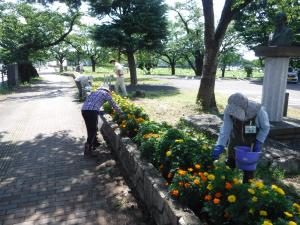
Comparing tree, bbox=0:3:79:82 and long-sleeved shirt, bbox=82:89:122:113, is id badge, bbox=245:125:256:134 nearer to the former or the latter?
long-sleeved shirt, bbox=82:89:122:113

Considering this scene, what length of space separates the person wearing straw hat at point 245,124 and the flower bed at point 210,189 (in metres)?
0.37

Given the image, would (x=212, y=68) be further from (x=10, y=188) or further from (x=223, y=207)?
(x=223, y=207)

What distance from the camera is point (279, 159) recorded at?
5945mm

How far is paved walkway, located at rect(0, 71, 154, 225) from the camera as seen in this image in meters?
4.41

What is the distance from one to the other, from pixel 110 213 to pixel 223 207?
6.51 ft

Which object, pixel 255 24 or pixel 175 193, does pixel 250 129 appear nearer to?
pixel 175 193

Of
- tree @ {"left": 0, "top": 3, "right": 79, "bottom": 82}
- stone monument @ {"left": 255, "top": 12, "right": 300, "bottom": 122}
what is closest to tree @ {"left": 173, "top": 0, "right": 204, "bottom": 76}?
tree @ {"left": 0, "top": 3, "right": 79, "bottom": 82}

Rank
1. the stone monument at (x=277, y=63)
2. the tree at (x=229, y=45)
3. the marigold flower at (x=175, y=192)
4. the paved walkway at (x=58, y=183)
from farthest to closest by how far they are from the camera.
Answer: the tree at (x=229, y=45)
the stone monument at (x=277, y=63)
the paved walkway at (x=58, y=183)
the marigold flower at (x=175, y=192)

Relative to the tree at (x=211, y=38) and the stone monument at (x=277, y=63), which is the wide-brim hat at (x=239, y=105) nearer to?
the stone monument at (x=277, y=63)

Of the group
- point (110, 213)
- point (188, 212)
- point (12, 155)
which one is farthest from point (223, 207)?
point (12, 155)

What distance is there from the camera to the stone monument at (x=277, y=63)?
311 inches

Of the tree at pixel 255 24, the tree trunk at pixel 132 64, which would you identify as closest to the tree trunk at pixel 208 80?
the tree trunk at pixel 132 64

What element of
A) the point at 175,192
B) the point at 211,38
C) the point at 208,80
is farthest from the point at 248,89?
the point at 175,192

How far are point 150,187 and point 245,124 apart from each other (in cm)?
146
